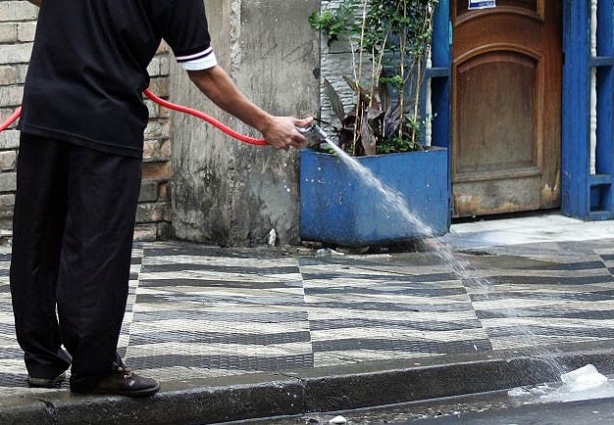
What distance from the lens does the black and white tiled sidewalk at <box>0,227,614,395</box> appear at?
6.05 metres

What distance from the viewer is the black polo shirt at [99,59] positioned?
4902 mm

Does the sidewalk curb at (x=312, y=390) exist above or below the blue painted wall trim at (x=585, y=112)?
below

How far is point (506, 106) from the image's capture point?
9.83 metres

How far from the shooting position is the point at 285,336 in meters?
6.39

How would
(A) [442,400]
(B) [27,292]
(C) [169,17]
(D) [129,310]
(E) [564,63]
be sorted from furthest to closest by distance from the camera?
(E) [564,63] < (D) [129,310] < (A) [442,400] < (B) [27,292] < (C) [169,17]

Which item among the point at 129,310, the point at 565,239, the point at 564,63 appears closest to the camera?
the point at 129,310

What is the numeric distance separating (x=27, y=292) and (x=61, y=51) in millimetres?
932

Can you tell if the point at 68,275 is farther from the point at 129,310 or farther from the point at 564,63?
the point at 564,63

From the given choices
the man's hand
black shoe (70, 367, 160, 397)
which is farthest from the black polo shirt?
black shoe (70, 367, 160, 397)

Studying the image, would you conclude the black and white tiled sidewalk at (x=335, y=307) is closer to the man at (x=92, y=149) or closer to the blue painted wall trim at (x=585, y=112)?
the man at (x=92, y=149)

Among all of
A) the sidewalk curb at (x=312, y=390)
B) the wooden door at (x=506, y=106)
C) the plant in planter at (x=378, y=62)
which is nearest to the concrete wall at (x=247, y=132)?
the plant in planter at (x=378, y=62)

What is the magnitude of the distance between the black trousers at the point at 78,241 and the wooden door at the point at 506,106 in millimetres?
4841

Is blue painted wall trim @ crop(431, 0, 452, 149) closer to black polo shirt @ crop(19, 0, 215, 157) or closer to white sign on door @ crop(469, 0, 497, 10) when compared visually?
white sign on door @ crop(469, 0, 497, 10)

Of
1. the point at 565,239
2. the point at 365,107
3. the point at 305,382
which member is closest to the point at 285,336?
the point at 305,382
